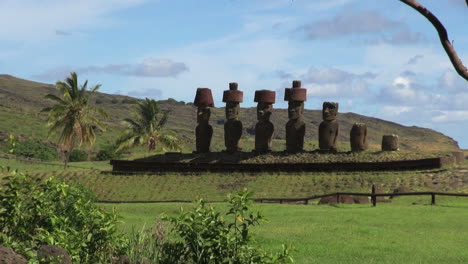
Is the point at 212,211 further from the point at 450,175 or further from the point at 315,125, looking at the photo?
the point at 315,125

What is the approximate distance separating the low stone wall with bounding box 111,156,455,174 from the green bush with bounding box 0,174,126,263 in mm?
32371

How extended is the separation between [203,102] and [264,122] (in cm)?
508

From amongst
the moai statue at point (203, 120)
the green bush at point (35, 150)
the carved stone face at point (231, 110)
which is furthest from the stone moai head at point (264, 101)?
the green bush at point (35, 150)

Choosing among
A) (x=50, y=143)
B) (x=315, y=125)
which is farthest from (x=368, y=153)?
(x=315, y=125)

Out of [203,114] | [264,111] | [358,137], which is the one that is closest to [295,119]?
[264,111]

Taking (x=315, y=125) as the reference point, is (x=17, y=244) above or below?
below

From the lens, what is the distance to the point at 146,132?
66250 millimetres

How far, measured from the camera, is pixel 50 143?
10194 cm

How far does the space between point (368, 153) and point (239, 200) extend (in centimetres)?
3750

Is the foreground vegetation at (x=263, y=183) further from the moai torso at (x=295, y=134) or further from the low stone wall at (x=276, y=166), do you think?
the moai torso at (x=295, y=134)

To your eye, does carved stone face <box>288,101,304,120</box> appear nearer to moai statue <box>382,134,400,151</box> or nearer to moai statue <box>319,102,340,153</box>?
moai statue <box>319,102,340,153</box>

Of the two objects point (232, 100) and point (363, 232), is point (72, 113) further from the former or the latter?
point (363, 232)

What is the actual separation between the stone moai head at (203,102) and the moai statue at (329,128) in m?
8.51

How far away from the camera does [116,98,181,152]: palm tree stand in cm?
6569
